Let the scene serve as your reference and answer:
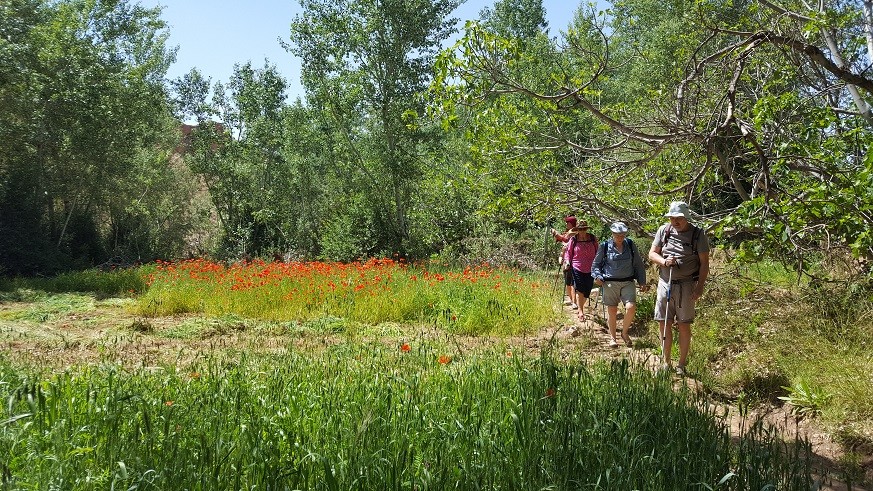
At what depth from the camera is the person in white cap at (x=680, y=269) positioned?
225 inches

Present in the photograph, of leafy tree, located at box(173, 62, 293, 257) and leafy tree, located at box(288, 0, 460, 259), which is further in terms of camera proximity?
leafy tree, located at box(173, 62, 293, 257)

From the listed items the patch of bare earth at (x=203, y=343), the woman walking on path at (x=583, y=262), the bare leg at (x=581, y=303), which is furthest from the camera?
the woman walking on path at (x=583, y=262)

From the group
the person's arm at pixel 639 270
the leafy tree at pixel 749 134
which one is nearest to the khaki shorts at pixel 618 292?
the person's arm at pixel 639 270

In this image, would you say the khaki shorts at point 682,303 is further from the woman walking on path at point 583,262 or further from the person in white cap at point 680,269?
the woman walking on path at point 583,262

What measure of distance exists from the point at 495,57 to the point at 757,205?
9.74 feet

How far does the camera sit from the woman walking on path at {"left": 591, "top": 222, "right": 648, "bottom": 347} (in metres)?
7.11

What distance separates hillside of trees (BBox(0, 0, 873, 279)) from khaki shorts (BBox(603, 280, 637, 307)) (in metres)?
0.87

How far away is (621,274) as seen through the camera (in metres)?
7.10

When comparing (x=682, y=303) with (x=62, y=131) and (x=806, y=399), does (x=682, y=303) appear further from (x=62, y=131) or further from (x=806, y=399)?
(x=62, y=131)

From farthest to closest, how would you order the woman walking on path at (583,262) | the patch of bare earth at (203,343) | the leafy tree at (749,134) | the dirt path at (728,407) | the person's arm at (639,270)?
the woman walking on path at (583,262), the person's arm at (639,270), the patch of bare earth at (203,343), the leafy tree at (749,134), the dirt path at (728,407)

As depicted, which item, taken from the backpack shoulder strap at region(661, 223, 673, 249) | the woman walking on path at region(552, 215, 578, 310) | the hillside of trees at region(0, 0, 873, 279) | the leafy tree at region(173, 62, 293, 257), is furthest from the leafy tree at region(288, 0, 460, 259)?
the backpack shoulder strap at region(661, 223, 673, 249)

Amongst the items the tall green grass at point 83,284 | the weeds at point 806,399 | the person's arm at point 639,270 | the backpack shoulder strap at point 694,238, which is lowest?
the weeds at point 806,399

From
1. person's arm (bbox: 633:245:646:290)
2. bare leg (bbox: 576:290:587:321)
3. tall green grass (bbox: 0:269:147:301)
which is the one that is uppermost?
person's arm (bbox: 633:245:646:290)

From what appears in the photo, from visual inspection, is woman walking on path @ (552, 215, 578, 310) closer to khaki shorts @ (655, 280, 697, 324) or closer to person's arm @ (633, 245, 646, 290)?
person's arm @ (633, 245, 646, 290)
